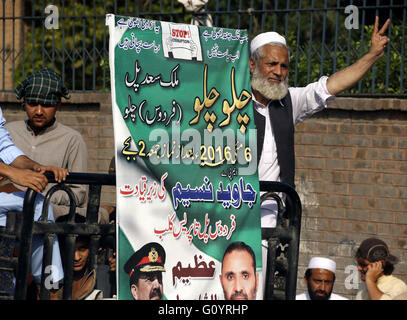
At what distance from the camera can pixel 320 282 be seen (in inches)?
239

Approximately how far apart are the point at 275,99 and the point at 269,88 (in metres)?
0.08

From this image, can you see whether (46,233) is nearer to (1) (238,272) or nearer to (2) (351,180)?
A: (1) (238,272)

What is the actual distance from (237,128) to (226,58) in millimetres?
388

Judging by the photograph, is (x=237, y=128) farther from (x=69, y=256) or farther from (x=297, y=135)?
(x=297, y=135)

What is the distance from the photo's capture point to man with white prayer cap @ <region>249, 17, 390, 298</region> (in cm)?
557

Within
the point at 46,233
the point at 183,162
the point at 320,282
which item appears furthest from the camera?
the point at 320,282

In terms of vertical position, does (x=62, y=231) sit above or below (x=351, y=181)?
below

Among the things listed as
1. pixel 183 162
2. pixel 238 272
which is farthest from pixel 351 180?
pixel 183 162

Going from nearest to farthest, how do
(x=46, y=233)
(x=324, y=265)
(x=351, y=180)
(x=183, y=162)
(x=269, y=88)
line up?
1. (x=46, y=233)
2. (x=183, y=162)
3. (x=269, y=88)
4. (x=324, y=265)
5. (x=351, y=180)

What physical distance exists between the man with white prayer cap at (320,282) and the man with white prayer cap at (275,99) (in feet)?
2.40

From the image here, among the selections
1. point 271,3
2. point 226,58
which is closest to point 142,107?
point 226,58

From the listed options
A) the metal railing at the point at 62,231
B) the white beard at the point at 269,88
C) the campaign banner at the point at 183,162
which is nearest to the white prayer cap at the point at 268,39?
the white beard at the point at 269,88

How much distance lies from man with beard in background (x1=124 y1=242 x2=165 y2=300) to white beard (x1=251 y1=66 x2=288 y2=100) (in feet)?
5.19
